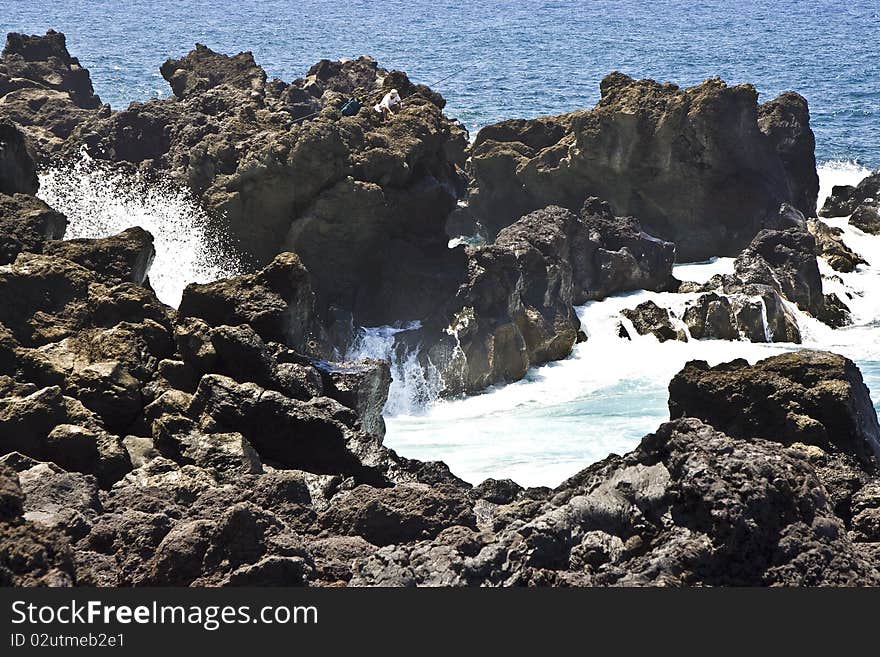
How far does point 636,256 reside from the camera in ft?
103

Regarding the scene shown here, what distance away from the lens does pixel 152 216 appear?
27.0 meters

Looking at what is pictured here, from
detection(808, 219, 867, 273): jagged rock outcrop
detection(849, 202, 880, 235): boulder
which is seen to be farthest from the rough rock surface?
detection(849, 202, 880, 235): boulder

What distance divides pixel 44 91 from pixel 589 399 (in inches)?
952

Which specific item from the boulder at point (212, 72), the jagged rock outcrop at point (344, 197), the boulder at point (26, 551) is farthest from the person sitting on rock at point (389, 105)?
the boulder at point (26, 551)

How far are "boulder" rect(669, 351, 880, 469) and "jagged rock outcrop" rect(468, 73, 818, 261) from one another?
21.8 meters

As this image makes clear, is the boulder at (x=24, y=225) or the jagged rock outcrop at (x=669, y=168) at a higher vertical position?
the jagged rock outcrop at (x=669, y=168)

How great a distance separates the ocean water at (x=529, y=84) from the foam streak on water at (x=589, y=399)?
6cm

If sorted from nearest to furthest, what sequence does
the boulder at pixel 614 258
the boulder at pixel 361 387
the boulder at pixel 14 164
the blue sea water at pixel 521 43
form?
the boulder at pixel 361 387 < the boulder at pixel 14 164 < the boulder at pixel 614 258 < the blue sea water at pixel 521 43

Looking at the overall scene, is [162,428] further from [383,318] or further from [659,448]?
[383,318]

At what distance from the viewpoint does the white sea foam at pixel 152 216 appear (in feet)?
82.8

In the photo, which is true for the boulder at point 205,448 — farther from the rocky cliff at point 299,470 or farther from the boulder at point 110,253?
the boulder at point 110,253

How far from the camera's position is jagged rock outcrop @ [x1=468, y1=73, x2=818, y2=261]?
115 ft

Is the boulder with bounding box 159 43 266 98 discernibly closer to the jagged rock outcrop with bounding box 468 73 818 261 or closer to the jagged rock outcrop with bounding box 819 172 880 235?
the jagged rock outcrop with bounding box 468 73 818 261

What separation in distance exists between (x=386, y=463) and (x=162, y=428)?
7.92 feet
